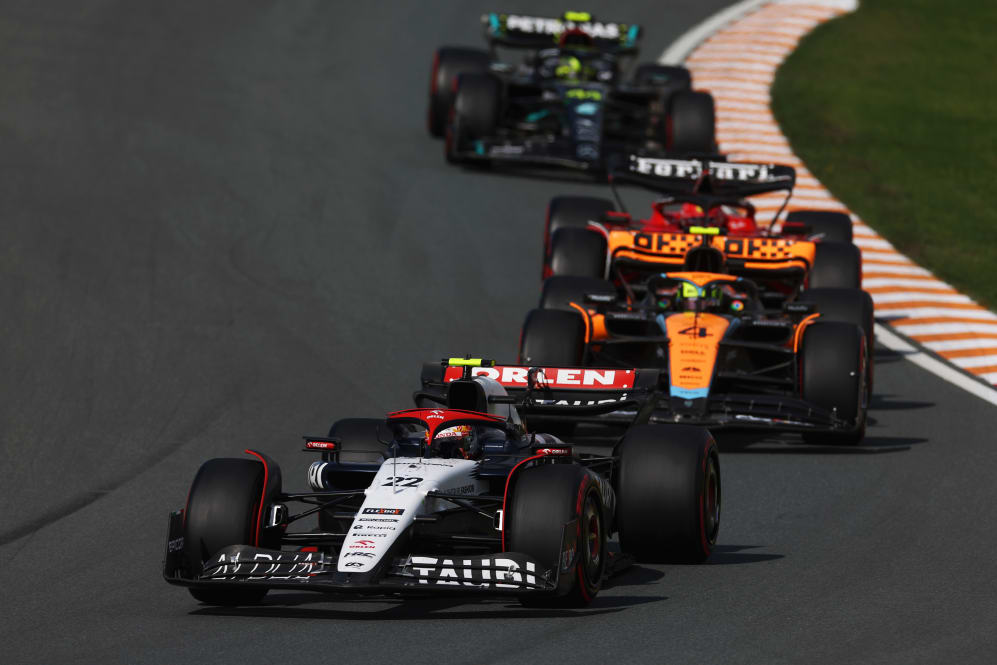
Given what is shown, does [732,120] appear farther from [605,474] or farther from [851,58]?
[605,474]

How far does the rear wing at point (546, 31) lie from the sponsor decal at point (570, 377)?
47.1ft

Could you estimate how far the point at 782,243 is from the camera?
18016mm

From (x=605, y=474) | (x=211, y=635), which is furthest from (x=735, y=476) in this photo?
(x=211, y=635)

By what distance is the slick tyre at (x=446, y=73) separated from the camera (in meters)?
26.8

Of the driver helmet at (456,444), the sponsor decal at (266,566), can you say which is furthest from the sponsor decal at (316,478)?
the sponsor decal at (266,566)

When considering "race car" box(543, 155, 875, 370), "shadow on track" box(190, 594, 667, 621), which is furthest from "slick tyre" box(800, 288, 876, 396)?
"shadow on track" box(190, 594, 667, 621)

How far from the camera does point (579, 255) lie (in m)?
18.5

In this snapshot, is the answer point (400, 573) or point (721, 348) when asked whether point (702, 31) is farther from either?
point (400, 573)

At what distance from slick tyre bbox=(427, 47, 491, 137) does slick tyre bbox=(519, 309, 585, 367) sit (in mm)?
11125

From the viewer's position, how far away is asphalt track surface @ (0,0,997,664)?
9711 millimetres

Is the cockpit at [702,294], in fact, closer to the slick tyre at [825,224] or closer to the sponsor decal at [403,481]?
the slick tyre at [825,224]

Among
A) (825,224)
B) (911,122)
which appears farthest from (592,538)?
(911,122)

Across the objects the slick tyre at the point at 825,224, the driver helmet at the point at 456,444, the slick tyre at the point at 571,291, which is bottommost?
the driver helmet at the point at 456,444

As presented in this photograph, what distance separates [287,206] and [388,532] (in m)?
14.2
